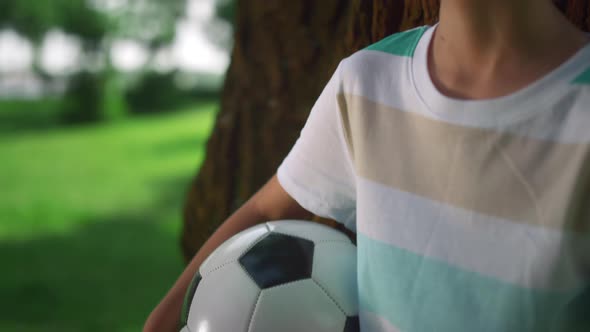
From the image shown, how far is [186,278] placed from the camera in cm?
152

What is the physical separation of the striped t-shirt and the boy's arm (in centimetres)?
13

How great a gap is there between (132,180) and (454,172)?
24.7ft

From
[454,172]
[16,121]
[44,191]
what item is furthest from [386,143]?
[16,121]

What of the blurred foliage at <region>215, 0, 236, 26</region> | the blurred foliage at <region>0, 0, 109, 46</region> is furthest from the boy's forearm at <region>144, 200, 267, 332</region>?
the blurred foliage at <region>215, 0, 236, 26</region>

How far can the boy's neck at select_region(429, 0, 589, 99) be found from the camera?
103 cm

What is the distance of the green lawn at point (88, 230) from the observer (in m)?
4.20

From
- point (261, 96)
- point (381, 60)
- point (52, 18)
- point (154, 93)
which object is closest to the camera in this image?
point (381, 60)

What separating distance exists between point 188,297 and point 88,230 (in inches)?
191

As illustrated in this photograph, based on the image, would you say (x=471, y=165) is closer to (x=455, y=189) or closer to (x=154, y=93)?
(x=455, y=189)

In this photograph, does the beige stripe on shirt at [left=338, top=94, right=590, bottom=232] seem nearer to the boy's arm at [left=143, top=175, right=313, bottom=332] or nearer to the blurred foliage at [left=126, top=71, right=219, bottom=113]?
the boy's arm at [left=143, top=175, right=313, bottom=332]

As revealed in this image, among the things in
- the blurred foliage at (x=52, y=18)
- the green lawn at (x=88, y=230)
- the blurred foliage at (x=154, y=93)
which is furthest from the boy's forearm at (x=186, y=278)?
the blurred foliage at (x=154, y=93)

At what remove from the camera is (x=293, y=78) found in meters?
2.48

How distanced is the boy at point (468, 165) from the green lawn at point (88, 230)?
9.96 ft

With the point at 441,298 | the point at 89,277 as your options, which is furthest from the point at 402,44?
the point at 89,277
